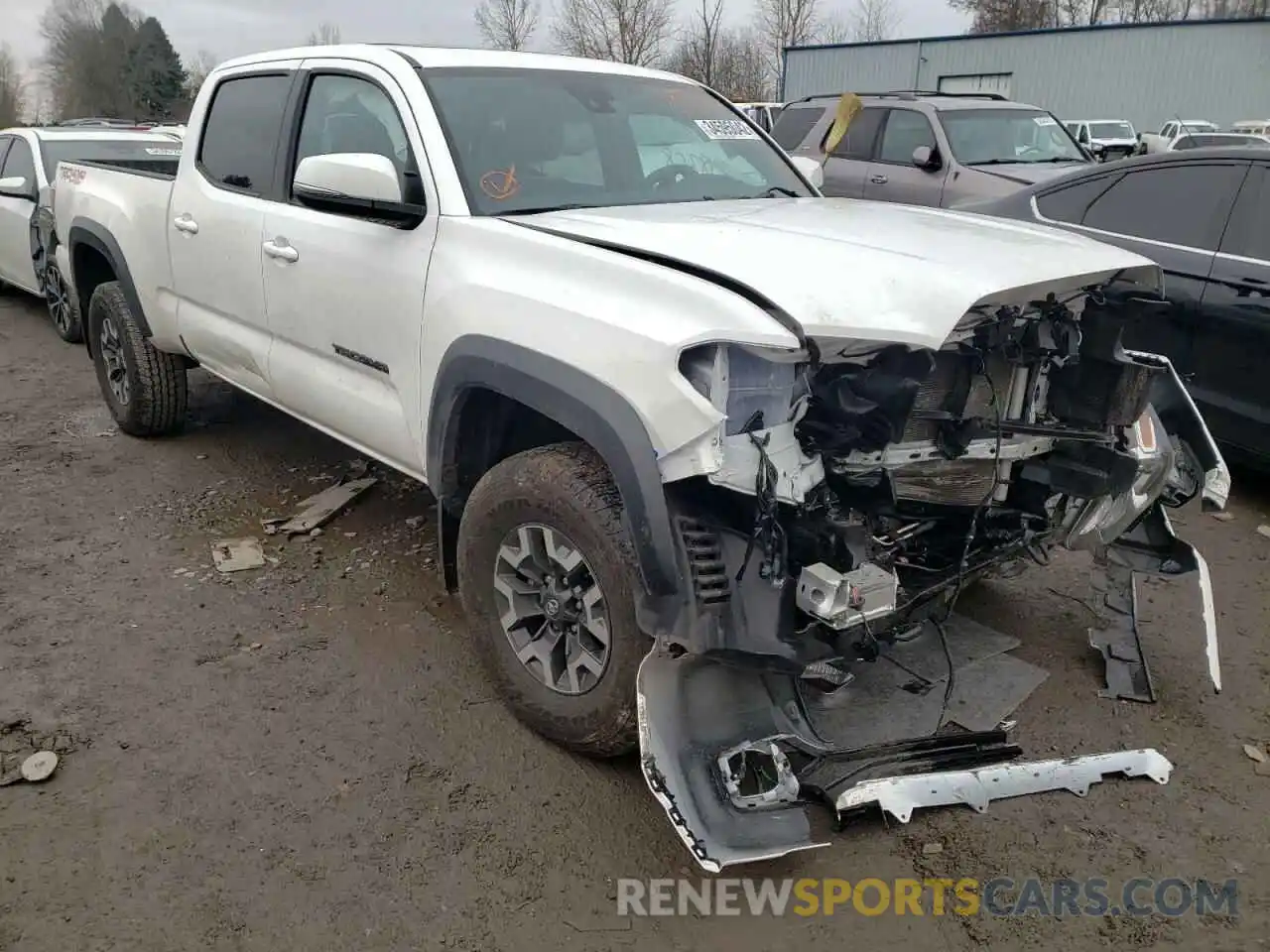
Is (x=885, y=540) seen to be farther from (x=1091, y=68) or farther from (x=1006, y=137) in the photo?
(x=1091, y=68)

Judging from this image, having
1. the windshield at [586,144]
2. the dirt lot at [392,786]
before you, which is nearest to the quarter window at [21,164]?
the dirt lot at [392,786]

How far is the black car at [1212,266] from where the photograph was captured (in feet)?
15.0

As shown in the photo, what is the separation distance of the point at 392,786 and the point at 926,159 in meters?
8.61

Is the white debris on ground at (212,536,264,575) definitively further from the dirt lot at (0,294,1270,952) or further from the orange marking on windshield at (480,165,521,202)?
the orange marking on windshield at (480,165,521,202)

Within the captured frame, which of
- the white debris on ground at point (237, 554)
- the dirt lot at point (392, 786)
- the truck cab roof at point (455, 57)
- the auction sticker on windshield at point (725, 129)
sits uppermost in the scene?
the truck cab roof at point (455, 57)

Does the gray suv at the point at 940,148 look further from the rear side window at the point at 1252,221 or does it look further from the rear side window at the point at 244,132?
the rear side window at the point at 244,132

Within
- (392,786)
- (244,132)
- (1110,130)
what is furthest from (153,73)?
(392,786)

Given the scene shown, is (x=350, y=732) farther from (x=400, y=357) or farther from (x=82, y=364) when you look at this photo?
(x=82, y=364)

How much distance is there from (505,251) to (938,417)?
130 cm

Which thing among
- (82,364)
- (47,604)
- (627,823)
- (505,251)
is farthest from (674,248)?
(82,364)

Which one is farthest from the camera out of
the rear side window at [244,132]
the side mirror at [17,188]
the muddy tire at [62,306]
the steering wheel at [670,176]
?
the muddy tire at [62,306]

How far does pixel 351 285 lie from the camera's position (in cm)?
343

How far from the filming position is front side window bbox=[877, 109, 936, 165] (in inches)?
401

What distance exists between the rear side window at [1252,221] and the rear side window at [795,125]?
22.5 feet
